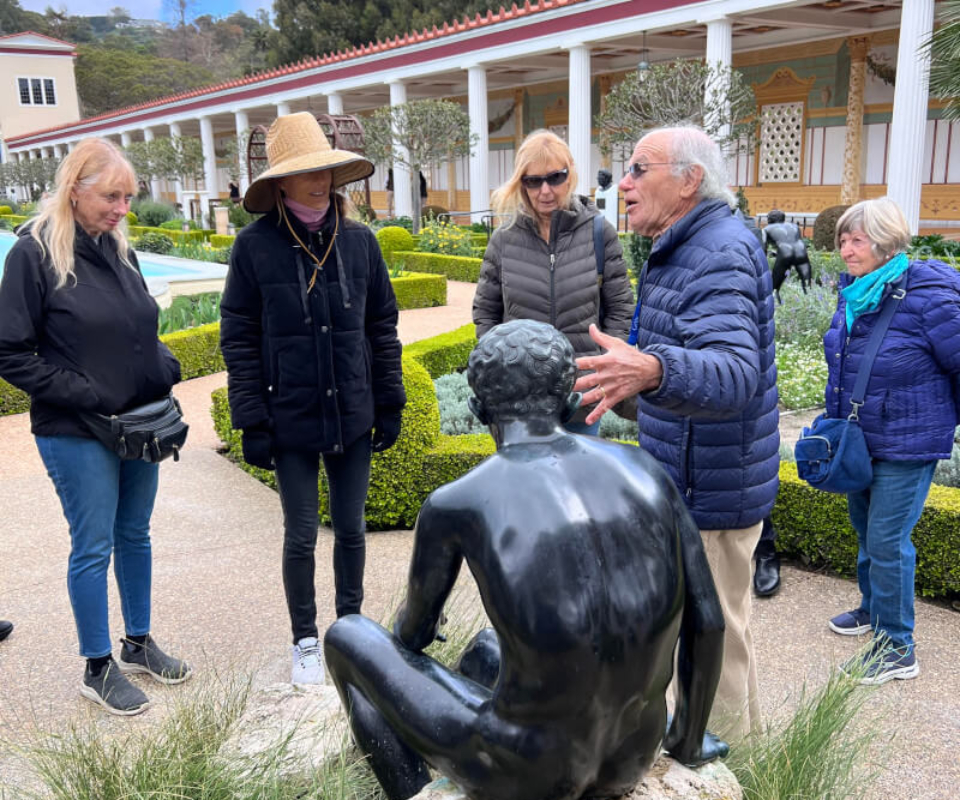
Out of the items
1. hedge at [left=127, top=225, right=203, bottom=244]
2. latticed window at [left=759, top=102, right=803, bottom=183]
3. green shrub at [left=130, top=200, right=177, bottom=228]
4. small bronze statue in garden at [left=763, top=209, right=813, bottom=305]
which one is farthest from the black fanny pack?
green shrub at [left=130, top=200, right=177, bottom=228]

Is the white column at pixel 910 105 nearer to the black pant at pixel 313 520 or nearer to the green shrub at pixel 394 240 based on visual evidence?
the green shrub at pixel 394 240

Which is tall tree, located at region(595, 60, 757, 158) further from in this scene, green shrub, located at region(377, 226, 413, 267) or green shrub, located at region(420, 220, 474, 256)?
green shrub, located at region(377, 226, 413, 267)

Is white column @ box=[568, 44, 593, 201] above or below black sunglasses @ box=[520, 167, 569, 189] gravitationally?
above

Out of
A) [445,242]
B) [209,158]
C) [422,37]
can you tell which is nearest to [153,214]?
[209,158]

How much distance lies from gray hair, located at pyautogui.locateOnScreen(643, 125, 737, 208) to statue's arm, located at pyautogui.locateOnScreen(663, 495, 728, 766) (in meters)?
0.82

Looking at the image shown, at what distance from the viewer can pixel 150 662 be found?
3.02 m

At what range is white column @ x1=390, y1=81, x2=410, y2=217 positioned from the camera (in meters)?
20.8

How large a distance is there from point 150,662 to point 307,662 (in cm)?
58

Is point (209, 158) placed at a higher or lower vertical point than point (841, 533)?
higher

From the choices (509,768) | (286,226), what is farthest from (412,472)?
(509,768)

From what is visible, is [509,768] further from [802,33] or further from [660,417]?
[802,33]

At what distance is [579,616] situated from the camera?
1.36 m

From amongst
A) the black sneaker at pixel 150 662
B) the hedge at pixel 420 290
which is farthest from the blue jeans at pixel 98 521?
the hedge at pixel 420 290

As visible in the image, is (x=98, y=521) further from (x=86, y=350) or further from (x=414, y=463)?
(x=414, y=463)
